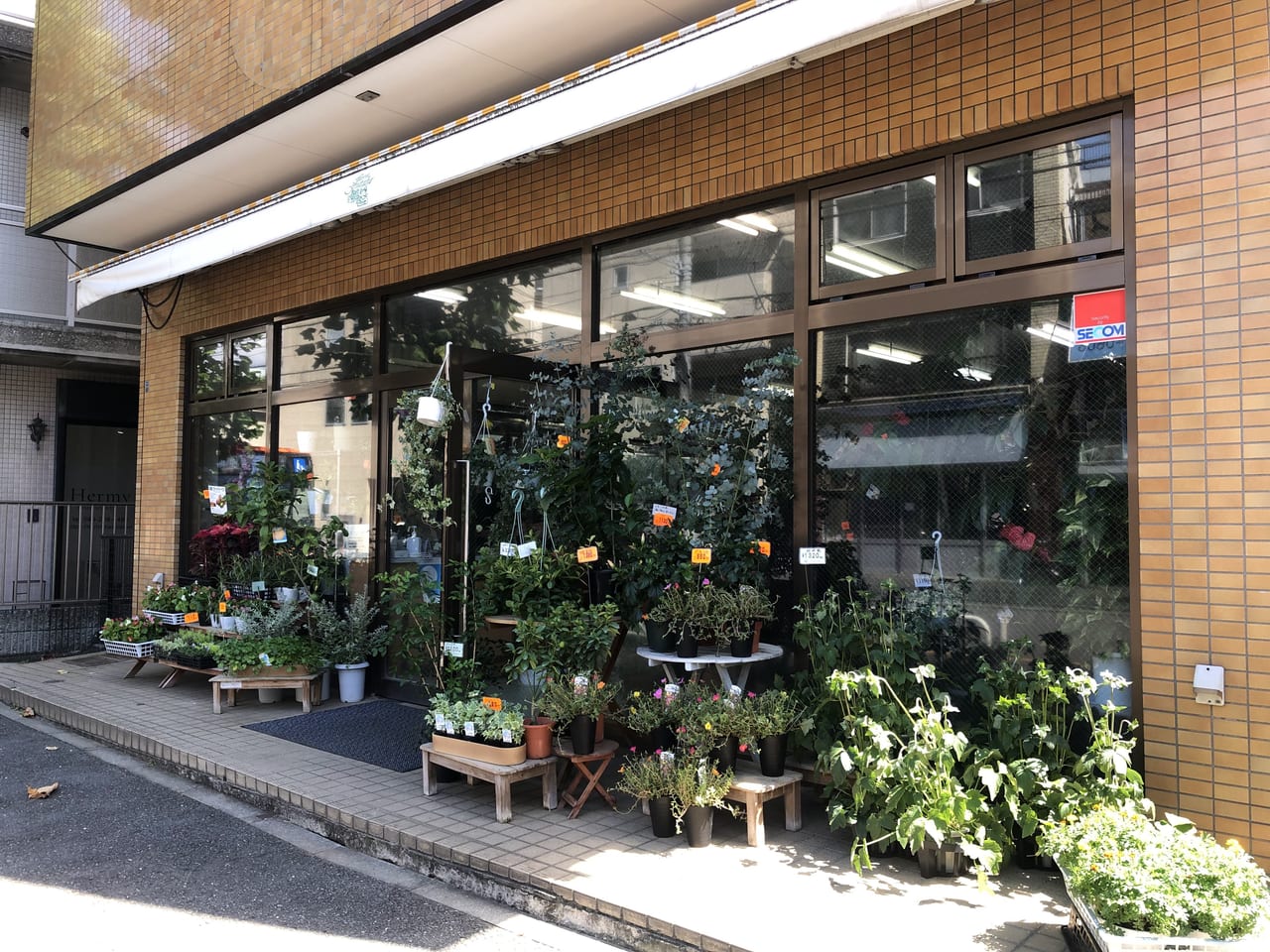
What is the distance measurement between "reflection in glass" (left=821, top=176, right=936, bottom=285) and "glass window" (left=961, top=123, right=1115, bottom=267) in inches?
9.4

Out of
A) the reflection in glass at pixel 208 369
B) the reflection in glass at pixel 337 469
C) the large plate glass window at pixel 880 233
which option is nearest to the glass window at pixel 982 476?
the large plate glass window at pixel 880 233

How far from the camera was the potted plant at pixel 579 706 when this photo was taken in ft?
15.9

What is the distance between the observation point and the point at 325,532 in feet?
27.7

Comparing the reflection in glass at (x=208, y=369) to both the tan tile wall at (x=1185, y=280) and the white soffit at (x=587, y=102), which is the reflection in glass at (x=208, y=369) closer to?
the white soffit at (x=587, y=102)

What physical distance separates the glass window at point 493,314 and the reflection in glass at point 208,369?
3.09 m

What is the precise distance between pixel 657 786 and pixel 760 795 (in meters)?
0.49

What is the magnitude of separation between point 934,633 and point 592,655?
6.12 ft

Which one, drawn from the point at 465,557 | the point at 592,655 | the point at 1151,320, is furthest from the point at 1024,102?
the point at 465,557

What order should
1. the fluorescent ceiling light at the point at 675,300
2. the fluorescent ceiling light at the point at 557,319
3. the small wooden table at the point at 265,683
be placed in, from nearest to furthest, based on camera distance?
the fluorescent ceiling light at the point at 675,300
the fluorescent ceiling light at the point at 557,319
the small wooden table at the point at 265,683

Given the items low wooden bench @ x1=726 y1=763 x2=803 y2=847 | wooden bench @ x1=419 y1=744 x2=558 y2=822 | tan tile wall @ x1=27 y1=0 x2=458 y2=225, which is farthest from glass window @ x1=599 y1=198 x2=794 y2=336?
wooden bench @ x1=419 y1=744 x2=558 y2=822

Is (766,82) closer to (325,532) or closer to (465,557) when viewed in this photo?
(465,557)

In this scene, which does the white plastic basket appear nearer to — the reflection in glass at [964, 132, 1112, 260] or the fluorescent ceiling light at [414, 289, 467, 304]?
the fluorescent ceiling light at [414, 289, 467, 304]

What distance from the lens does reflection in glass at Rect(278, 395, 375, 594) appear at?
27.7 ft

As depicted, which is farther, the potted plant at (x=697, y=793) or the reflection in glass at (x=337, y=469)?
the reflection in glass at (x=337, y=469)
